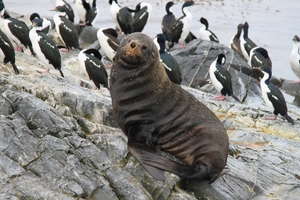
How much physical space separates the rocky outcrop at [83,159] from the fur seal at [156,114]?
0.95 ft

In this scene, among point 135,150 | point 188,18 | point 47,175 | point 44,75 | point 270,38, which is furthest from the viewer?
point 270,38

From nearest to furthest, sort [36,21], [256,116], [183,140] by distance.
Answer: [183,140] → [256,116] → [36,21]

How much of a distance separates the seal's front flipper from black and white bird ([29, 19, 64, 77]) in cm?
595

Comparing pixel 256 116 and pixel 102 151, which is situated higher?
pixel 102 151

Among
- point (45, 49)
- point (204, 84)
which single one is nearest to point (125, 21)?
point (204, 84)

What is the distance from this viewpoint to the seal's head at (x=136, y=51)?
23.7 ft

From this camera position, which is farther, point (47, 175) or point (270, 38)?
point (270, 38)

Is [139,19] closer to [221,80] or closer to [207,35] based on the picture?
[207,35]

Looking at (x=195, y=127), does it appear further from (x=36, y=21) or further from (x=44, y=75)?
(x=36, y=21)

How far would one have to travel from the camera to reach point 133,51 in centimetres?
721

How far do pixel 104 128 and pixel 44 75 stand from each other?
2133mm

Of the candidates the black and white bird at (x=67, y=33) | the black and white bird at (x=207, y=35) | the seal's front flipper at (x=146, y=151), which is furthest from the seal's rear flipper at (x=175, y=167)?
the black and white bird at (x=207, y=35)

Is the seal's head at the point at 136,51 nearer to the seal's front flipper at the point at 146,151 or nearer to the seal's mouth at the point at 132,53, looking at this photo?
the seal's mouth at the point at 132,53

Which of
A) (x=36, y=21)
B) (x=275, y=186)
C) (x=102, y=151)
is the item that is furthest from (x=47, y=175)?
(x=36, y=21)
